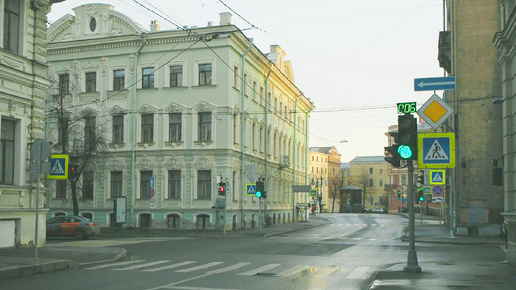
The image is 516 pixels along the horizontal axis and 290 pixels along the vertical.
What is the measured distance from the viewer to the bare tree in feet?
133

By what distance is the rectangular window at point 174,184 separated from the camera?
40719 mm

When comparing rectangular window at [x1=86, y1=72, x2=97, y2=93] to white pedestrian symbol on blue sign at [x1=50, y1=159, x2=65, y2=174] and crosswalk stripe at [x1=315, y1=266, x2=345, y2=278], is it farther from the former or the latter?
crosswalk stripe at [x1=315, y1=266, x2=345, y2=278]

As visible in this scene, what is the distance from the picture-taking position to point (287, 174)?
2260 inches

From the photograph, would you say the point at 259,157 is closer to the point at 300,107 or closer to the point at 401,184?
the point at 300,107

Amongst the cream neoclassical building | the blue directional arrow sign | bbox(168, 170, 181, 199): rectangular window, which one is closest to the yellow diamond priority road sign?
the blue directional arrow sign

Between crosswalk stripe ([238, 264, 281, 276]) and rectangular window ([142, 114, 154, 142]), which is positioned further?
rectangular window ([142, 114, 154, 142])

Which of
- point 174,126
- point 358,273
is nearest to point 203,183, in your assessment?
point 174,126

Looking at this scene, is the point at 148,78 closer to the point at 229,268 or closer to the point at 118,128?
the point at 118,128

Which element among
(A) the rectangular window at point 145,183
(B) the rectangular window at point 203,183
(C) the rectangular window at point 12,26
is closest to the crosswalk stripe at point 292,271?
(C) the rectangular window at point 12,26

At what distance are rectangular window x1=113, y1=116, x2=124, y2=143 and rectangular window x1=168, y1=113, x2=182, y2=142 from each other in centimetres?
370

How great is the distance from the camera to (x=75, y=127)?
42844mm

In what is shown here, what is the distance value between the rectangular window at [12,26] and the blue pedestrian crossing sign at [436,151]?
14217mm

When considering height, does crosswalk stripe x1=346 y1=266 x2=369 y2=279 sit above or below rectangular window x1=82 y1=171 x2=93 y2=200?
below

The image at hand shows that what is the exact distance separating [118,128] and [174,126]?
4.31 meters
